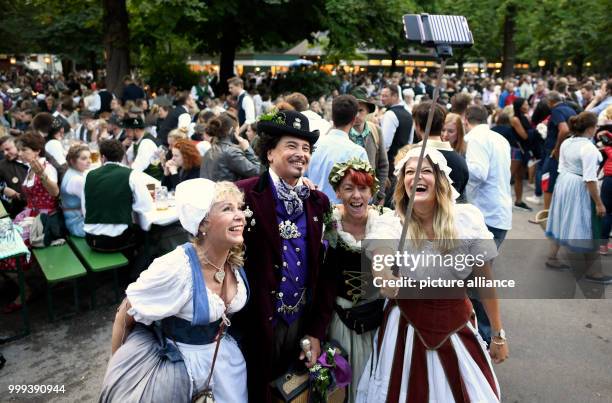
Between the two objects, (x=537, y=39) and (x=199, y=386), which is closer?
(x=199, y=386)

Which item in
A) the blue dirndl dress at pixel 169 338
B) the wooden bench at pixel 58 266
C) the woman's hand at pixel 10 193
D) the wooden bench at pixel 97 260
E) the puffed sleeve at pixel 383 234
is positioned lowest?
the wooden bench at pixel 97 260

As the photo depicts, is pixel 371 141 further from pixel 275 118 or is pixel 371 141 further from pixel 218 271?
pixel 218 271

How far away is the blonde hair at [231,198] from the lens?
2408mm

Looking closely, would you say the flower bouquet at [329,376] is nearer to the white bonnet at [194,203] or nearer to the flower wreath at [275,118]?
the white bonnet at [194,203]

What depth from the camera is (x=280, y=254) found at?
2627mm

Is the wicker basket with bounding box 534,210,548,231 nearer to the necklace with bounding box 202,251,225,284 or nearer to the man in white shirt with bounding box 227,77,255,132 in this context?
the necklace with bounding box 202,251,225,284

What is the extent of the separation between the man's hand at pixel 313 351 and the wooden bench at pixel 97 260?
329cm

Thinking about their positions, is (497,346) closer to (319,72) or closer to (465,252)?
(465,252)

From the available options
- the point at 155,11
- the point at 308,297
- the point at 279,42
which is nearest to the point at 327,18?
the point at 279,42

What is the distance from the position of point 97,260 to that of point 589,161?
569 cm

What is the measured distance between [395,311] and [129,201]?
394 cm

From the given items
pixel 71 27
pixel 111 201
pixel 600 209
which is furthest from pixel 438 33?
pixel 71 27

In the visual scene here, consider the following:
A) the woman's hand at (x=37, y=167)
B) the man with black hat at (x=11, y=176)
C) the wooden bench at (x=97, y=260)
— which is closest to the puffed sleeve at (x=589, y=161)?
the wooden bench at (x=97, y=260)

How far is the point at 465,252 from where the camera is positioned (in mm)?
2590
